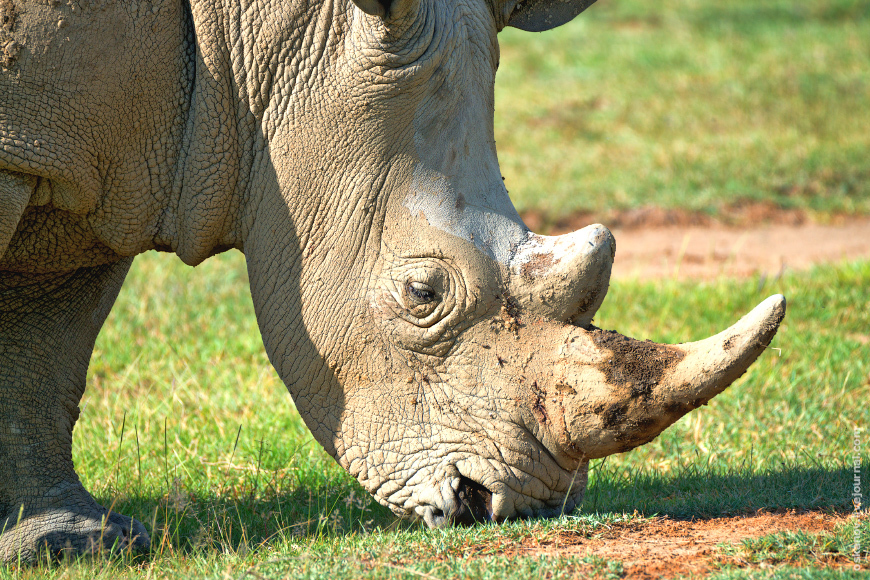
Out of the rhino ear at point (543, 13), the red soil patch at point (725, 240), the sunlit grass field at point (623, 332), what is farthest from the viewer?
the red soil patch at point (725, 240)

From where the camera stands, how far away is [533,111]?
464 inches

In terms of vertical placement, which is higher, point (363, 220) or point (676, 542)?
point (363, 220)

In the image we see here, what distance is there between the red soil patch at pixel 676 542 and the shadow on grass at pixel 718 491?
153mm

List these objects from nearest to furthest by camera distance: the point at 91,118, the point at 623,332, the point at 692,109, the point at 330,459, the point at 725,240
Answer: the point at 91,118, the point at 330,459, the point at 623,332, the point at 725,240, the point at 692,109

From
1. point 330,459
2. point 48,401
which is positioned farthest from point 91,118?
point 330,459

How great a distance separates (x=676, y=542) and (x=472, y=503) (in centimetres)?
68

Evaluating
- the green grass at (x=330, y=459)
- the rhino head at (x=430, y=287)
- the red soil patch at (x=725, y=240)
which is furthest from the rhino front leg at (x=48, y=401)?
the red soil patch at (x=725, y=240)

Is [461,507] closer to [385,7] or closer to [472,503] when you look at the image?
[472,503]

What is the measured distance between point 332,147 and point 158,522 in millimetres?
1765

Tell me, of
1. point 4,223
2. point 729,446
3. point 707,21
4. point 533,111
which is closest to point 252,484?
point 4,223

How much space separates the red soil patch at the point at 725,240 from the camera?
8.00 meters

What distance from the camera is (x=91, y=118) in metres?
3.28

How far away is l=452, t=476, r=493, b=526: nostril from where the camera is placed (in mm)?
3398

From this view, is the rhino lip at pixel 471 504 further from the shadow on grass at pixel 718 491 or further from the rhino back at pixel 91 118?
the rhino back at pixel 91 118
